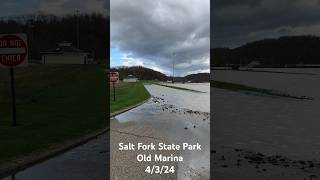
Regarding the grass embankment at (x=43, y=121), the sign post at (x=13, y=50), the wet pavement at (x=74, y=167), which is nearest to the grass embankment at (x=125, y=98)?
the grass embankment at (x=43, y=121)

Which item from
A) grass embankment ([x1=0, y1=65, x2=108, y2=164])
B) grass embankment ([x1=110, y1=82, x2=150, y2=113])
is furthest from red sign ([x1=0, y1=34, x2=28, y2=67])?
grass embankment ([x1=110, y1=82, x2=150, y2=113])

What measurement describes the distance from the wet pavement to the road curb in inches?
5.8

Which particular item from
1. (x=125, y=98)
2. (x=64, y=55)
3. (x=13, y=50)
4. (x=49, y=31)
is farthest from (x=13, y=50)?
(x=49, y=31)

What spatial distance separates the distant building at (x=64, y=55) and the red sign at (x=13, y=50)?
51581mm

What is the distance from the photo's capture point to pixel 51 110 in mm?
22812

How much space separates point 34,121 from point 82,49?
5265 cm

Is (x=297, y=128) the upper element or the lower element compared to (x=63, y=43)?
lower

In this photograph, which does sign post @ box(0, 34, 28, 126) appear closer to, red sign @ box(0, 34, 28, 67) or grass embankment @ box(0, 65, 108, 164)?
red sign @ box(0, 34, 28, 67)

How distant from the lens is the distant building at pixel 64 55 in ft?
227

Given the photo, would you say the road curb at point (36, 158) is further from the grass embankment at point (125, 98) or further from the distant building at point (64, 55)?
the distant building at point (64, 55)

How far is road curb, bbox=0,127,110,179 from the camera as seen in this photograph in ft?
28.6

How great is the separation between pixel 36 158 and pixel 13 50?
259 inches

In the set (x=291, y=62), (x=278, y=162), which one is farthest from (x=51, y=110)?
(x=291, y=62)

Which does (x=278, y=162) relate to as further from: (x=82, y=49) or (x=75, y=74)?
(x=82, y=49)
